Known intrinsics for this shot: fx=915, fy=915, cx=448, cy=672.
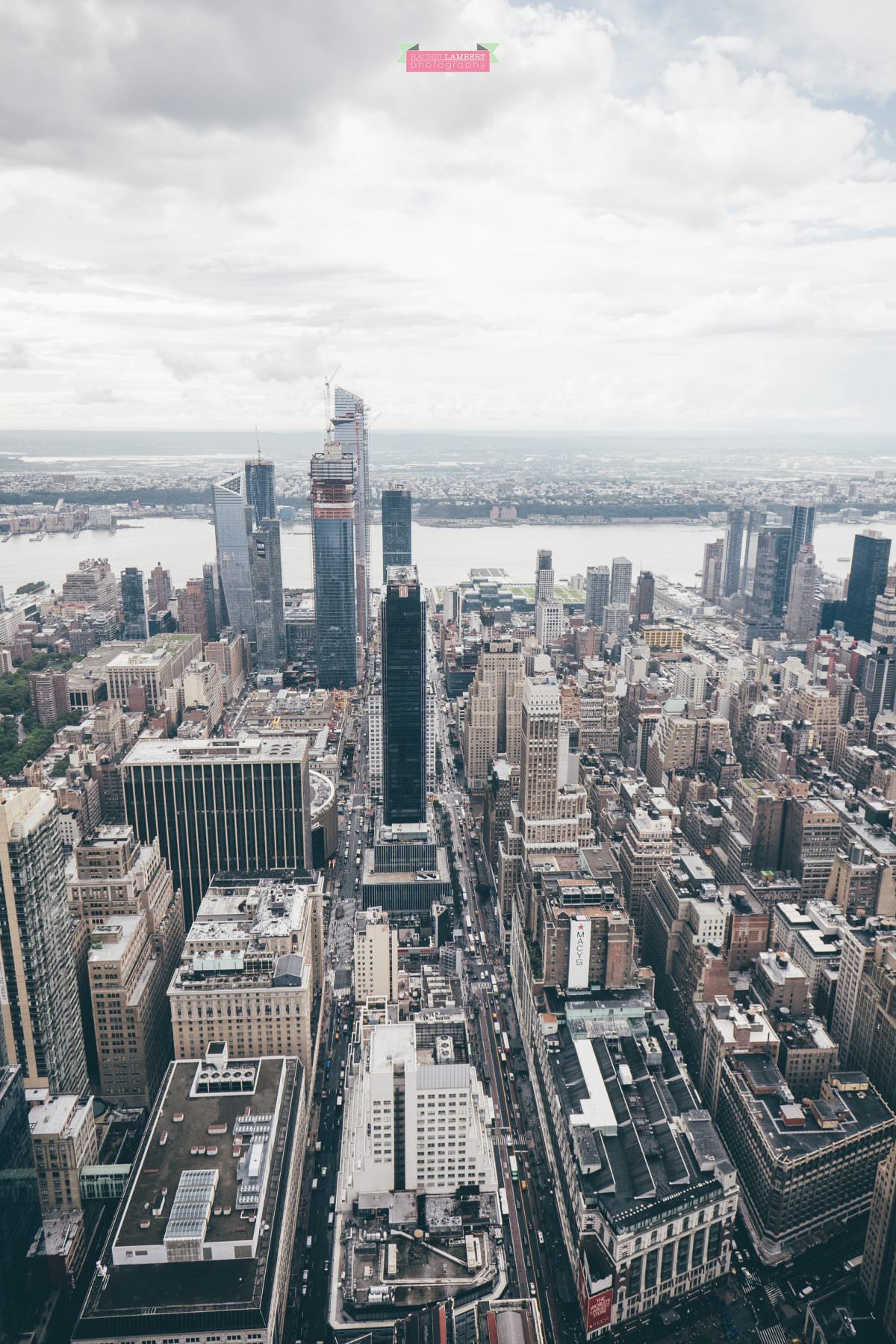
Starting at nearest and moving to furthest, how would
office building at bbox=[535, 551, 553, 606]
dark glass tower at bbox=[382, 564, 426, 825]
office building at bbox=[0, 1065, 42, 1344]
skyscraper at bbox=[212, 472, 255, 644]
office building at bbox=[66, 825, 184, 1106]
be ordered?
office building at bbox=[0, 1065, 42, 1344] → office building at bbox=[66, 825, 184, 1106] → dark glass tower at bbox=[382, 564, 426, 825] → skyscraper at bbox=[212, 472, 255, 644] → office building at bbox=[535, 551, 553, 606]

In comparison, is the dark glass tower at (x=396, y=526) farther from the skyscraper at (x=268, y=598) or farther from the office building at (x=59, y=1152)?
the office building at (x=59, y=1152)

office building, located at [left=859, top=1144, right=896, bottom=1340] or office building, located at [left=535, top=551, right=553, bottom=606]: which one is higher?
office building, located at [left=535, top=551, right=553, bottom=606]

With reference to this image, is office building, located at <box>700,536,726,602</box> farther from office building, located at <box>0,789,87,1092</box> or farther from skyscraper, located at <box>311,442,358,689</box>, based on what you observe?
office building, located at <box>0,789,87,1092</box>

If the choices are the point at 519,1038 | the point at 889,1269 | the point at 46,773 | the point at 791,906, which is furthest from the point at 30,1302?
the point at 46,773

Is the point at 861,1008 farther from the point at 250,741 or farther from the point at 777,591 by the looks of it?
the point at 777,591

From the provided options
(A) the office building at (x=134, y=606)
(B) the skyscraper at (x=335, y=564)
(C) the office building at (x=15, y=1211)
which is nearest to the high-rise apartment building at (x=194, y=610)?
(A) the office building at (x=134, y=606)

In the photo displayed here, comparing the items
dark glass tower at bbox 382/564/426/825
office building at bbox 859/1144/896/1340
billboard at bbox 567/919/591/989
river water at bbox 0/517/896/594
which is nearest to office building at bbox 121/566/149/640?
river water at bbox 0/517/896/594

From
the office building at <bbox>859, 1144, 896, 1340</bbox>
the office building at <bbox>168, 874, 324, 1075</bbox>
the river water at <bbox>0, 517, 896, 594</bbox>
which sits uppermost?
the river water at <bbox>0, 517, 896, 594</bbox>
